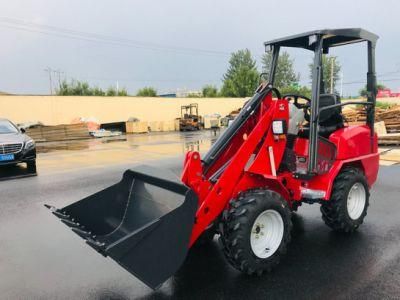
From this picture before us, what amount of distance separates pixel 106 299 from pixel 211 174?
1684 mm

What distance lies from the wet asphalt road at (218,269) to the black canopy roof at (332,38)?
2456 millimetres

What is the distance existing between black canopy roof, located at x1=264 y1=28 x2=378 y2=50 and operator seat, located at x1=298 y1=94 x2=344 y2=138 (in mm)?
700

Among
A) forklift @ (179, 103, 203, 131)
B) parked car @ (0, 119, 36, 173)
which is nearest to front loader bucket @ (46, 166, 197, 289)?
parked car @ (0, 119, 36, 173)

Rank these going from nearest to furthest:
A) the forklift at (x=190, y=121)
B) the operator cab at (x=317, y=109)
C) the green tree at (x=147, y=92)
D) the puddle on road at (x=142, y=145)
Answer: the operator cab at (x=317, y=109) < the puddle on road at (x=142, y=145) < the forklift at (x=190, y=121) < the green tree at (x=147, y=92)

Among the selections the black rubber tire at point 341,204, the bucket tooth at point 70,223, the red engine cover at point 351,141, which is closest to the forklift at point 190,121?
the red engine cover at point 351,141

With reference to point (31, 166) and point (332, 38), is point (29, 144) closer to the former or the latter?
point (31, 166)

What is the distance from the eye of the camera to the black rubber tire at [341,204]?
465 cm

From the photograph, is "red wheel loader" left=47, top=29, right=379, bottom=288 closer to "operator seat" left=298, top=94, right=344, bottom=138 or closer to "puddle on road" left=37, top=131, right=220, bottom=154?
"operator seat" left=298, top=94, right=344, bottom=138

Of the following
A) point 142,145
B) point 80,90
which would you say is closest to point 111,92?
point 80,90

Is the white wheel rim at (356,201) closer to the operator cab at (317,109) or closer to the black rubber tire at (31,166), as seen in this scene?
the operator cab at (317,109)

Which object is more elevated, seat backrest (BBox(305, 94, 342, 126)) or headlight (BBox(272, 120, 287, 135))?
seat backrest (BBox(305, 94, 342, 126))

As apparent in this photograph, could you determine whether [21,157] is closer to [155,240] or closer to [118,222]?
[118,222]

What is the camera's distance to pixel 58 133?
25.4m

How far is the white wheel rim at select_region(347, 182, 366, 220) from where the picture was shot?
196 inches
